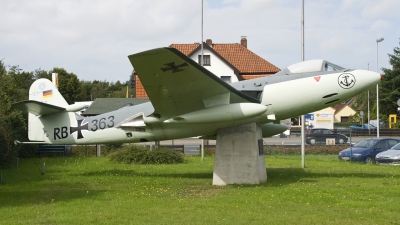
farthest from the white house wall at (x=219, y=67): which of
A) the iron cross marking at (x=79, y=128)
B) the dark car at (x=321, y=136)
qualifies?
the iron cross marking at (x=79, y=128)

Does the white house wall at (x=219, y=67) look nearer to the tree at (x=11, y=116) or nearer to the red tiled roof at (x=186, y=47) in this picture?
the red tiled roof at (x=186, y=47)

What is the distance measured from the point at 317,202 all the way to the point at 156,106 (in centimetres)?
606

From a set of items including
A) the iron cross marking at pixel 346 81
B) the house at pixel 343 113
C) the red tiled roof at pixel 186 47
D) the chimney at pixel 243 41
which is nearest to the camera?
the iron cross marking at pixel 346 81

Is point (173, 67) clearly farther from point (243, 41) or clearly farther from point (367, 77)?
point (243, 41)

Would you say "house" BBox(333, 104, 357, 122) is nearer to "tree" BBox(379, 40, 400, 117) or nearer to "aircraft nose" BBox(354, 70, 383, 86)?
"tree" BBox(379, 40, 400, 117)

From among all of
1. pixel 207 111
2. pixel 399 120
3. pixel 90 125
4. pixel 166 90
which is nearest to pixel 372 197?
pixel 207 111

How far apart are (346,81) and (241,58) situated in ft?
117

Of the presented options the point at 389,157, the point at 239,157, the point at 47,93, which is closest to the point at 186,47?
the point at 389,157

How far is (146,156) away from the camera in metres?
24.6

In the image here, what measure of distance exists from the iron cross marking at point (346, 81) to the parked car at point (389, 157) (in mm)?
8839

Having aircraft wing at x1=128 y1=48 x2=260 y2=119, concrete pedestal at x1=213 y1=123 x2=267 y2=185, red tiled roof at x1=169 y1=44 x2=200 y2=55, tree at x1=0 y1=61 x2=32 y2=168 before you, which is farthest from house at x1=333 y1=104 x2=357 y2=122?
aircraft wing at x1=128 y1=48 x2=260 y2=119

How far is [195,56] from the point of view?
47.7 m

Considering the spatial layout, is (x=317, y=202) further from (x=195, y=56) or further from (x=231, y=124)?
(x=195, y=56)

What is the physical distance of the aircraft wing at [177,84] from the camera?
12.9 meters
